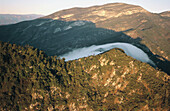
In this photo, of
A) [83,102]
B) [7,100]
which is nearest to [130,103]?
[83,102]

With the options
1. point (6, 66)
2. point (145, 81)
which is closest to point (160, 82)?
point (145, 81)

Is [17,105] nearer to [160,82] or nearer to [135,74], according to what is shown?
[135,74]

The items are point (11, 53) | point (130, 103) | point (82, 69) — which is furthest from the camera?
point (82, 69)

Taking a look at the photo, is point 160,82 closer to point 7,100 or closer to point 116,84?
point 116,84

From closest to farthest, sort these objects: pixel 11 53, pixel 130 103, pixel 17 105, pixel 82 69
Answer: pixel 17 105
pixel 130 103
pixel 11 53
pixel 82 69

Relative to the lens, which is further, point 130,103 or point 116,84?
point 116,84

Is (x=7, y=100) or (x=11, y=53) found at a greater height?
(x=11, y=53)

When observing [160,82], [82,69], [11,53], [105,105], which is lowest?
[105,105]
